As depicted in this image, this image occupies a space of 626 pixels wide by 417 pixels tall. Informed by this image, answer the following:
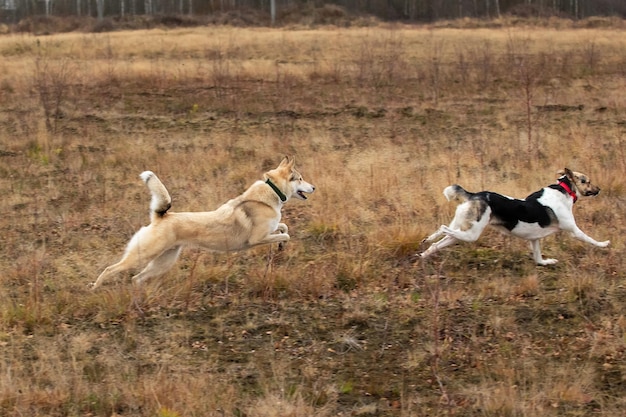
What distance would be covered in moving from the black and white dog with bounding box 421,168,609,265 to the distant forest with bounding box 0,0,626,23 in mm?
31960

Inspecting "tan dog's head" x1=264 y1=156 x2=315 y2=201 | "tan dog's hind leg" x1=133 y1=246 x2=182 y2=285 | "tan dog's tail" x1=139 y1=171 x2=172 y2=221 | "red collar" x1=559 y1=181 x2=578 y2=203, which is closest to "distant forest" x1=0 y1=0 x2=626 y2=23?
"red collar" x1=559 y1=181 x2=578 y2=203

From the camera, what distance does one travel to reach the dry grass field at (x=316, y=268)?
191 inches

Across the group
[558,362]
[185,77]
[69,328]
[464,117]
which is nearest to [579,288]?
[558,362]

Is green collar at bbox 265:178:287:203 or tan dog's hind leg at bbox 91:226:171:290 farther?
green collar at bbox 265:178:287:203

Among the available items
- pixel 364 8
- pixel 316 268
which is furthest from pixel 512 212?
pixel 364 8

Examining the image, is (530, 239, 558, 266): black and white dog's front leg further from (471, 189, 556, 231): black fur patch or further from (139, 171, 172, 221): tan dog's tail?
(139, 171, 172, 221): tan dog's tail

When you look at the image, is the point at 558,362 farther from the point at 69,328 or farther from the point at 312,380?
the point at 69,328

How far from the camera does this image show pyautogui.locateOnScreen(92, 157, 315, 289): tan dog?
6332 millimetres

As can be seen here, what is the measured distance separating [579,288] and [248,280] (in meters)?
2.85

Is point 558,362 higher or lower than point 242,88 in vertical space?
lower

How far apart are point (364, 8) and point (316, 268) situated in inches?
1447

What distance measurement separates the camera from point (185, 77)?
61.0 ft

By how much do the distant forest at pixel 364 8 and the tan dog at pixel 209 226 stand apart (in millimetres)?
32052

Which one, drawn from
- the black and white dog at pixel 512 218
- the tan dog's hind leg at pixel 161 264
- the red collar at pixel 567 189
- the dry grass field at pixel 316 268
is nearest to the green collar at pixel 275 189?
the dry grass field at pixel 316 268
